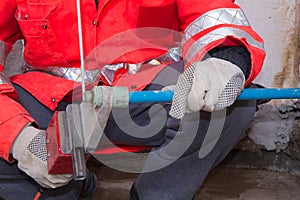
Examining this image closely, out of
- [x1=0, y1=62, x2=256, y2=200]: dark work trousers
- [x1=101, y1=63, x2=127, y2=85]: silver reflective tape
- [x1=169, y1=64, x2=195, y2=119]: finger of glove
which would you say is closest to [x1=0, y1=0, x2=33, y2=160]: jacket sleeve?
[x1=0, y1=62, x2=256, y2=200]: dark work trousers

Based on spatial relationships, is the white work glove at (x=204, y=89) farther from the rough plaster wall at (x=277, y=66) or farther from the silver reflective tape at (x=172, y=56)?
the rough plaster wall at (x=277, y=66)

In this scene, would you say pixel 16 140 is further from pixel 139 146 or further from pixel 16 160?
pixel 139 146

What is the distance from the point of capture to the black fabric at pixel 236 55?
1.26 m

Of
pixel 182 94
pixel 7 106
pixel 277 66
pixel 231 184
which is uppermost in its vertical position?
pixel 182 94

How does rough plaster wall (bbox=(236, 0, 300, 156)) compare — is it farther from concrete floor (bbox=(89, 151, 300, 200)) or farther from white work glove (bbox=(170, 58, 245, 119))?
white work glove (bbox=(170, 58, 245, 119))

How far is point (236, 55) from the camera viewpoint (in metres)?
1.27

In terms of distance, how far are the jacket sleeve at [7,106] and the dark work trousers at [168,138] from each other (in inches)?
4.0

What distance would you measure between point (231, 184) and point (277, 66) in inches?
17.5

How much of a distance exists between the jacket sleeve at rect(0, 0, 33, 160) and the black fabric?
18.5 inches

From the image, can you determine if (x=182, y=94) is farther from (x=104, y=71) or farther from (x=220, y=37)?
(x=104, y=71)

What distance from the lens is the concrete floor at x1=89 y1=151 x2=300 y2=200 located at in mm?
1867

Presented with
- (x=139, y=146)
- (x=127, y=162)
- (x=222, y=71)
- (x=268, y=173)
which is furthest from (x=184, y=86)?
(x=268, y=173)

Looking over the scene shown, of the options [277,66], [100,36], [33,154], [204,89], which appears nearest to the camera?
[204,89]

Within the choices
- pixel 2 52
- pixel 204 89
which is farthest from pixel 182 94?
pixel 2 52
